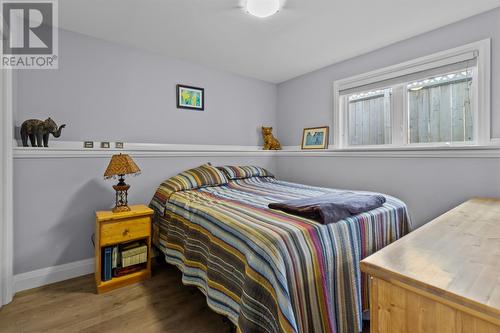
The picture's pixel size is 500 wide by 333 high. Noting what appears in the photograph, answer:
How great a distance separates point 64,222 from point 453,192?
3452 millimetres

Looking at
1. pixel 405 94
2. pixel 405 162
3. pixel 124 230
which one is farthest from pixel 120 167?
pixel 405 94

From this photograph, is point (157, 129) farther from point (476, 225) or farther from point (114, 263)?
point (476, 225)

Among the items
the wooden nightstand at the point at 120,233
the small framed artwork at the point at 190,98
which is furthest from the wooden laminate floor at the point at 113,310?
the small framed artwork at the point at 190,98

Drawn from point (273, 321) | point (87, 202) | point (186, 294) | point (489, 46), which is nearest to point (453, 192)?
point (489, 46)

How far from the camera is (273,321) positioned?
39.0 inches

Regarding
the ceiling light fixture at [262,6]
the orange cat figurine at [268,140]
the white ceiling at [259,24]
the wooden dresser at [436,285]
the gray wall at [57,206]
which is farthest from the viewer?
the orange cat figurine at [268,140]

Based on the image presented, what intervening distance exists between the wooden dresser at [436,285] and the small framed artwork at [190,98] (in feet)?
8.51

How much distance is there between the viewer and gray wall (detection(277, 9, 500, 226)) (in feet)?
6.29

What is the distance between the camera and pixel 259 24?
2119 mm

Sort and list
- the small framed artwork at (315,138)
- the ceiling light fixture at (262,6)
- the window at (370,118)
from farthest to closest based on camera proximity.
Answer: the small framed artwork at (315,138)
the window at (370,118)
the ceiling light fixture at (262,6)

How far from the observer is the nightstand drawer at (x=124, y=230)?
189 centimetres

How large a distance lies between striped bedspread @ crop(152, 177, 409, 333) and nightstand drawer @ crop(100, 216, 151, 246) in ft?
1.65

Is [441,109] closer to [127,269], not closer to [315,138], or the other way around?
[315,138]

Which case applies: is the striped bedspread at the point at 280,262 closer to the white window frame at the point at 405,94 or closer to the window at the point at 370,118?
the white window frame at the point at 405,94
